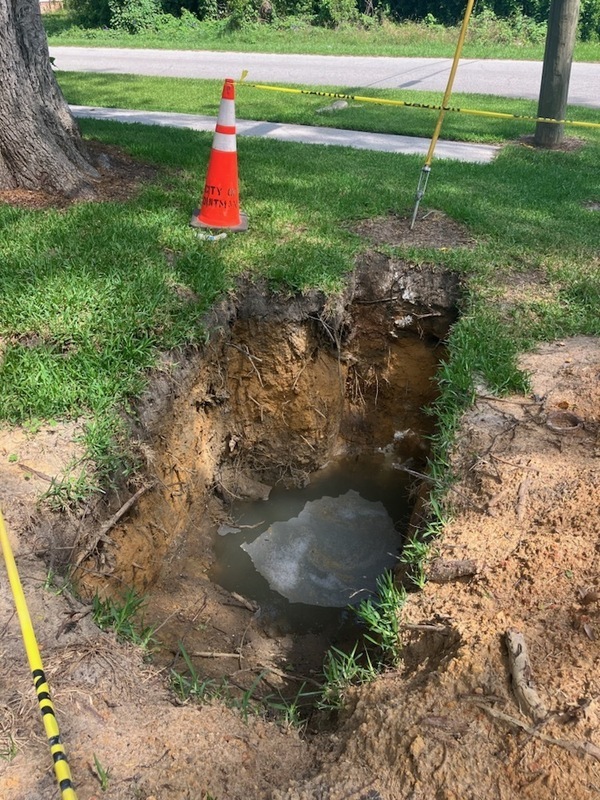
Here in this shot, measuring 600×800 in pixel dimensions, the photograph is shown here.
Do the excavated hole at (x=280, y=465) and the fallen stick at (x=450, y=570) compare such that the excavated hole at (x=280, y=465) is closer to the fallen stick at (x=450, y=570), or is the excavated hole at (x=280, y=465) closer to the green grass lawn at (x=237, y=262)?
the green grass lawn at (x=237, y=262)

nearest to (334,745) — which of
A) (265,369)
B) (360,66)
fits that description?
(265,369)

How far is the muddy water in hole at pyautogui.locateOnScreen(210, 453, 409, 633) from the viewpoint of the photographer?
4.13m

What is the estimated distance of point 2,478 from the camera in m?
2.99

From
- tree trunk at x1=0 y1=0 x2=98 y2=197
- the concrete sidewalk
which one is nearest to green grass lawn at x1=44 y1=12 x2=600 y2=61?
the concrete sidewalk

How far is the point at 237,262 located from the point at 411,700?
3.13 metres

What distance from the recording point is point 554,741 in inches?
76.8

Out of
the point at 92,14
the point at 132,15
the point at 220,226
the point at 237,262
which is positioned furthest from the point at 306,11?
the point at 237,262

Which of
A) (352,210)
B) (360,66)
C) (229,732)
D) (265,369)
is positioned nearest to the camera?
(229,732)

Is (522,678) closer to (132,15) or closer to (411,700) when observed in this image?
(411,700)

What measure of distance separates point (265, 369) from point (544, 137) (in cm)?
597

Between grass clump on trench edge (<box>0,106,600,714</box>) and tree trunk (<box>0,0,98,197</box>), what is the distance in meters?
0.34

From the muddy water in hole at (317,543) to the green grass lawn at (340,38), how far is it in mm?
16043

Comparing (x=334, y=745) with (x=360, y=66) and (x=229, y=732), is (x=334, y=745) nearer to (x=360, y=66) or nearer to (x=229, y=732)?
(x=229, y=732)

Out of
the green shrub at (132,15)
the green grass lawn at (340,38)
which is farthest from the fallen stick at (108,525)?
the green shrub at (132,15)
